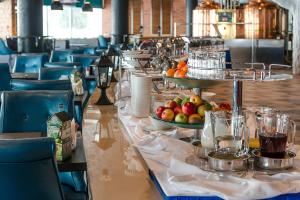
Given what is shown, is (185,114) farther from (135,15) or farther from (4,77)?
(135,15)

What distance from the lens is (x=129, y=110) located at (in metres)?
2.84

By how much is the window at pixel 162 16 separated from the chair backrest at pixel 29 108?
19375 mm

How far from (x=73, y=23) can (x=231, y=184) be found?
2088 centimetres

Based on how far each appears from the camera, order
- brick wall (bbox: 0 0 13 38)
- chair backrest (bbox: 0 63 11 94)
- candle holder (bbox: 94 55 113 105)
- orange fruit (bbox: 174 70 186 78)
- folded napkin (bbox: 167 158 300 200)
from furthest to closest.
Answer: brick wall (bbox: 0 0 13 38) < chair backrest (bbox: 0 63 11 94) < candle holder (bbox: 94 55 113 105) < orange fruit (bbox: 174 70 186 78) < folded napkin (bbox: 167 158 300 200)

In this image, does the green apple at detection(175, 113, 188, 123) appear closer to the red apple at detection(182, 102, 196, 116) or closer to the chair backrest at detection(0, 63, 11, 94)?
the red apple at detection(182, 102, 196, 116)

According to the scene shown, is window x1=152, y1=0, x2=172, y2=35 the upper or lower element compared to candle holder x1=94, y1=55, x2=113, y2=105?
upper

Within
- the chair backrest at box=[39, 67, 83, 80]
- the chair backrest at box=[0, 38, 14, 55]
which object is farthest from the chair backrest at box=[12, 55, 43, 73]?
the chair backrest at box=[0, 38, 14, 55]

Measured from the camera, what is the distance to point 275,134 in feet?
5.32

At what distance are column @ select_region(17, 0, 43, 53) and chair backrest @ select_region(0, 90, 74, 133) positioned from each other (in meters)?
8.51

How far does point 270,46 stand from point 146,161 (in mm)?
14329

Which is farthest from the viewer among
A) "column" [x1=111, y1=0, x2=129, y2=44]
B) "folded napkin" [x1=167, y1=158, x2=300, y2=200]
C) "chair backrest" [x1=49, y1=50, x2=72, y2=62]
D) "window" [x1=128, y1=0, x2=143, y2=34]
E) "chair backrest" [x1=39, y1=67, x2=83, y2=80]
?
"window" [x1=128, y1=0, x2=143, y2=34]

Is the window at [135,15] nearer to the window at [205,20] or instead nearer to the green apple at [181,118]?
the window at [205,20]

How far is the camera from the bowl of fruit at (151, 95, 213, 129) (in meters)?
1.96

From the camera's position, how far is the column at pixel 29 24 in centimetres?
1111
